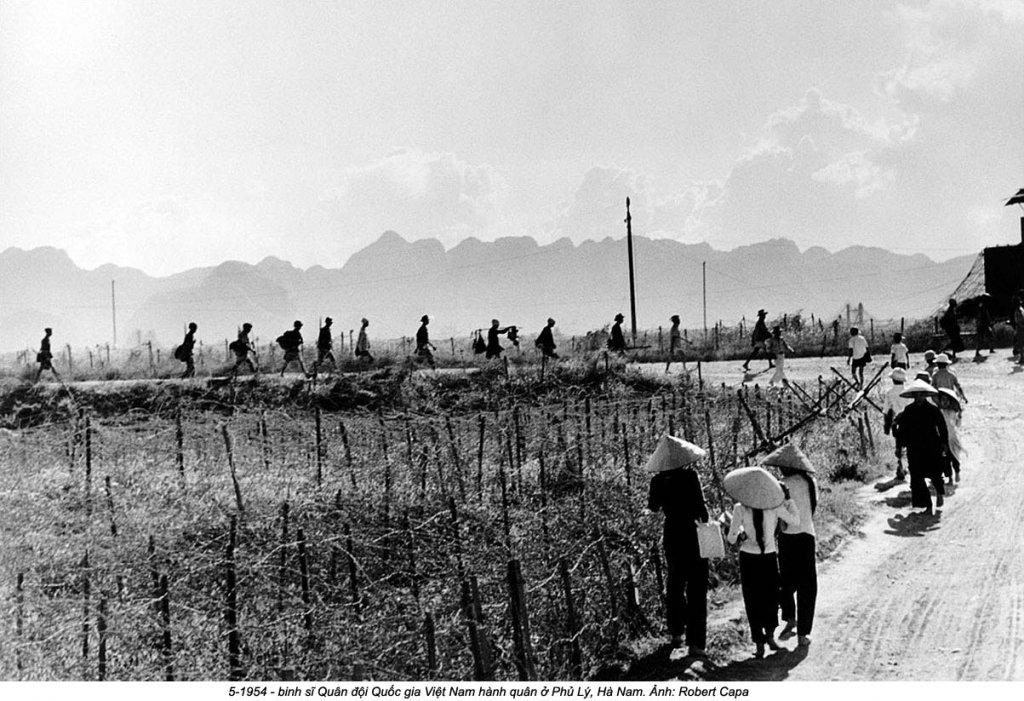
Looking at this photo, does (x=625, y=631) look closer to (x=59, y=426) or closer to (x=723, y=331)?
(x=59, y=426)

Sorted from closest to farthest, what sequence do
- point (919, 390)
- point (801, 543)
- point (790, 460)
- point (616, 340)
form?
1. point (790, 460)
2. point (801, 543)
3. point (919, 390)
4. point (616, 340)

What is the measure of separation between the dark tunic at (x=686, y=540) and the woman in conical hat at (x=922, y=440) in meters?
5.14

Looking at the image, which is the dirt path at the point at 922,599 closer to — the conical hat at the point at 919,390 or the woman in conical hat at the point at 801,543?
the woman in conical hat at the point at 801,543

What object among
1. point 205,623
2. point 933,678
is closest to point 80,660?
point 205,623

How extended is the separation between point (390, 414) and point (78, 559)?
10581 millimetres

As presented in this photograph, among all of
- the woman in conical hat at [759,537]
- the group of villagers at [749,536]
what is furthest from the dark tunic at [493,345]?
the woman in conical hat at [759,537]

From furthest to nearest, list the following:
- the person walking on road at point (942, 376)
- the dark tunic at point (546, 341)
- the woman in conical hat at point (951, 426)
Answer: the dark tunic at point (546, 341) < the person walking on road at point (942, 376) < the woman in conical hat at point (951, 426)

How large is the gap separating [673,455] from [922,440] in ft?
18.1

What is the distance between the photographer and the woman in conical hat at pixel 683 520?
7.29 metres

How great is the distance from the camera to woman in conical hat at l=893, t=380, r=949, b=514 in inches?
448

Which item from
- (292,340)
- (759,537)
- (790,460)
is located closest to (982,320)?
(292,340)

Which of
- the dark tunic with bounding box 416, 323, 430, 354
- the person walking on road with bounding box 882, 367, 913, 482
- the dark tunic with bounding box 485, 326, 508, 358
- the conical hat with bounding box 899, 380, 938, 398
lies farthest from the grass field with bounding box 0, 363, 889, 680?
the dark tunic with bounding box 416, 323, 430, 354

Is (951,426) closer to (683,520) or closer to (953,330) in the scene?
(683,520)

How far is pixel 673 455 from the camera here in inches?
287
